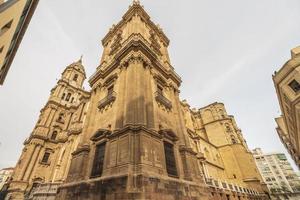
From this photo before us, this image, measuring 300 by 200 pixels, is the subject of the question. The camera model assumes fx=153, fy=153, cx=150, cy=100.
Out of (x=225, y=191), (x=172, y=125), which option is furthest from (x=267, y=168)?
(x=172, y=125)

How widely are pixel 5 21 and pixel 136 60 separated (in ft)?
32.0

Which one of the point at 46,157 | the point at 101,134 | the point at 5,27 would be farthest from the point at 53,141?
the point at 101,134

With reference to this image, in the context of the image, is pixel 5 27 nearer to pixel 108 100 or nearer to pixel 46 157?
pixel 108 100

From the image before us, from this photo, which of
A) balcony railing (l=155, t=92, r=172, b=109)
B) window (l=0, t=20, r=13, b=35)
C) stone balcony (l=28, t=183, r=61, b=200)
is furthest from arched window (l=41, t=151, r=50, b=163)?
balcony railing (l=155, t=92, r=172, b=109)

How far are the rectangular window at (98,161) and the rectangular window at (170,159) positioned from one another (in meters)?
4.43

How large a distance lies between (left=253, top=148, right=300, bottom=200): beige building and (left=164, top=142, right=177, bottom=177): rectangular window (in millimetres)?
77853

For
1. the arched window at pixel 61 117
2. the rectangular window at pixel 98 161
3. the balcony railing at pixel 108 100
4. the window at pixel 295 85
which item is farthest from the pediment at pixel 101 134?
the arched window at pixel 61 117

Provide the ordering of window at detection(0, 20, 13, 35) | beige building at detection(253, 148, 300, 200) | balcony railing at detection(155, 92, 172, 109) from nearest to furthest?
window at detection(0, 20, 13, 35) < balcony railing at detection(155, 92, 172, 109) < beige building at detection(253, 148, 300, 200)

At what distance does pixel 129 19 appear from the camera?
2061cm

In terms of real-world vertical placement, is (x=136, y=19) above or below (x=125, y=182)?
above

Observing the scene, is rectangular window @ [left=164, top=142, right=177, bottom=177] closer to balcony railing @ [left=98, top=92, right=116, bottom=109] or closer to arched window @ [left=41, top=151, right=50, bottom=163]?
balcony railing @ [left=98, top=92, right=116, bottom=109]

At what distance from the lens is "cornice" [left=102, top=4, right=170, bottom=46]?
2071cm

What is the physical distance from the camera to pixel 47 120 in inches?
1300

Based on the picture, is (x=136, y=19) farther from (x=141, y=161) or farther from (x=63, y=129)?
(x=63, y=129)
